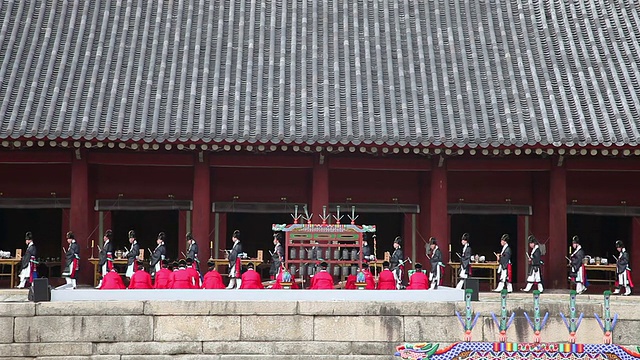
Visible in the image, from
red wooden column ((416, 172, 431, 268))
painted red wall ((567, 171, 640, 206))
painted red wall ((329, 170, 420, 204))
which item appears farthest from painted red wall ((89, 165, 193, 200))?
painted red wall ((567, 171, 640, 206))

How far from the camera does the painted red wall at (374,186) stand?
81.0 feet

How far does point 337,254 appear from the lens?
2091 cm

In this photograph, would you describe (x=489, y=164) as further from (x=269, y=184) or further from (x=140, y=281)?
(x=140, y=281)

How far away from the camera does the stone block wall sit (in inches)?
706

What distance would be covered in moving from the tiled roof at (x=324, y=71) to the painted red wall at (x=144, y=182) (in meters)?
2.19

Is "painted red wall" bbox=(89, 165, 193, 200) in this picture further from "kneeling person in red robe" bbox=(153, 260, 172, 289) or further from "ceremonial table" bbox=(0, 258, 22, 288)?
"kneeling person in red robe" bbox=(153, 260, 172, 289)

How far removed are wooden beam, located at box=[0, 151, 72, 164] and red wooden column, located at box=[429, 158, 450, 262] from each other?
26.0ft

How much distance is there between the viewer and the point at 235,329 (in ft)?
59.2

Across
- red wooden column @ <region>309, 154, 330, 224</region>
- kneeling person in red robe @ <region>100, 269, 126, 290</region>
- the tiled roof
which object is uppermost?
the tiled roof

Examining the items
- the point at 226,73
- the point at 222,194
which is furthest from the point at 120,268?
the point at 226,73

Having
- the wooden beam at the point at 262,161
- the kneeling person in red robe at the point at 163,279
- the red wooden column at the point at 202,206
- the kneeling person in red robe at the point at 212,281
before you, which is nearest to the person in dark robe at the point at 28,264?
the red wooden column at the point at 202,206

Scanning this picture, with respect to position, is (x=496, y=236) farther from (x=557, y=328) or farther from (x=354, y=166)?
(x=557, y=328)

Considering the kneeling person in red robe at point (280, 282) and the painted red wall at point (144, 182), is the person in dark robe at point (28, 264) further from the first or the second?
the kneeling person in red robe at point (280, 282)

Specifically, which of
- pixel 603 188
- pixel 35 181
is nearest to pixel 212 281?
pixel 35 181
